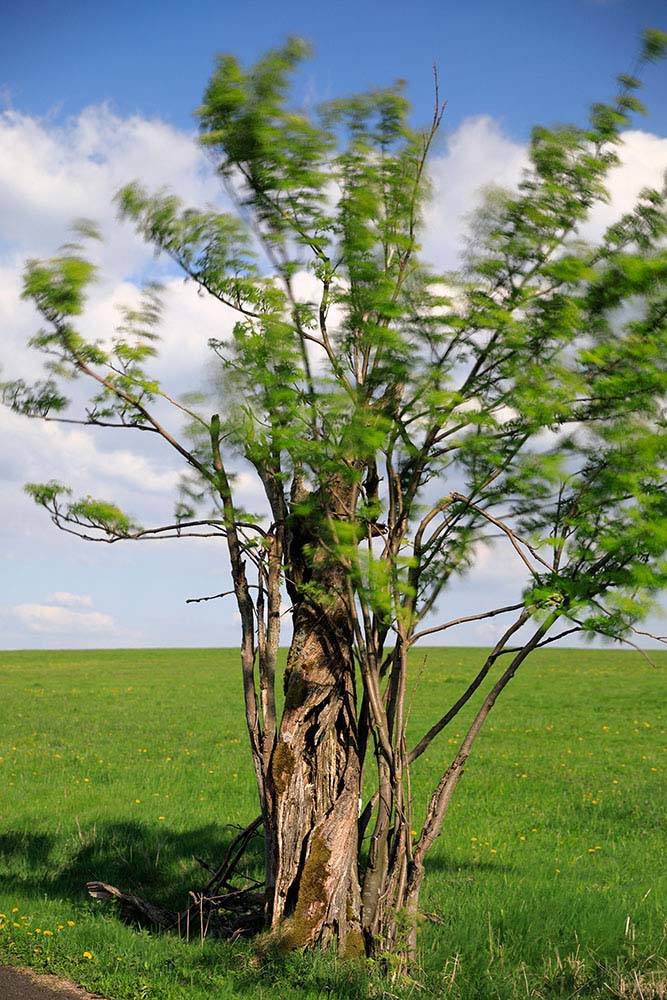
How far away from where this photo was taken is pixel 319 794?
6578mm

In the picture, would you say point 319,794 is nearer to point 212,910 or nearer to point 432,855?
point 212,910

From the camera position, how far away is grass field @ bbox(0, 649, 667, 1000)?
6473mm

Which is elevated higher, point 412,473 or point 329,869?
point 412,473

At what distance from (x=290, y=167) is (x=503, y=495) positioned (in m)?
2.75

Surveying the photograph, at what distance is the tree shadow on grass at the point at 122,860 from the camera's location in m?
8.70

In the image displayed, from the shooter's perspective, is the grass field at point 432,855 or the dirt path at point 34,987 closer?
the dirt path at point 34,987

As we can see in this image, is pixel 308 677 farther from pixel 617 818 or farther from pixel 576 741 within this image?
pixel 576 741

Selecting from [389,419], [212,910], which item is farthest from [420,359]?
[212,910]

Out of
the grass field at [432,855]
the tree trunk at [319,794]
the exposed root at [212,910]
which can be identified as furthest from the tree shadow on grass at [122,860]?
the tree trunk at [319,794]

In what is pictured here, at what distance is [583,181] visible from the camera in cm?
658

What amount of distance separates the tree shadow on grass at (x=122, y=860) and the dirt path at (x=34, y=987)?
159 centimetres

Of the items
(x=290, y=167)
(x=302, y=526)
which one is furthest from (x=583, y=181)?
(x=302, y=526)

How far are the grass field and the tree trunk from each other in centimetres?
30

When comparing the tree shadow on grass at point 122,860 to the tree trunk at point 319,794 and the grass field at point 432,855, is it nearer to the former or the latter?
the grass field at point 432,855
